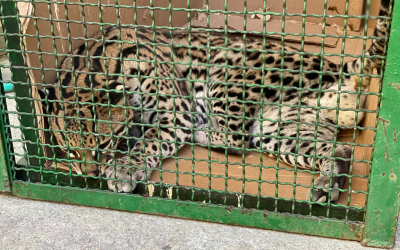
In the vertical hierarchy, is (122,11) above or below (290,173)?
above

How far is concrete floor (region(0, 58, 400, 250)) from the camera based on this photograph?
2.79 metres

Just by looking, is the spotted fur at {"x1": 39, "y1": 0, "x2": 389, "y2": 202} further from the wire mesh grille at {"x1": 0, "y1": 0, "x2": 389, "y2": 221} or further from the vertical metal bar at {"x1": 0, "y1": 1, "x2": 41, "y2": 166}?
the vertical metal bar at {"x1": 0, "y1": 1, "x2": 41, "y2": 166}

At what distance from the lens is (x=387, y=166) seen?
2.52m

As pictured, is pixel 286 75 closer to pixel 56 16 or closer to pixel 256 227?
pixel 256 227

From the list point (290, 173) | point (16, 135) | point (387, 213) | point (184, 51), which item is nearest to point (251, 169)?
point (290, 173)

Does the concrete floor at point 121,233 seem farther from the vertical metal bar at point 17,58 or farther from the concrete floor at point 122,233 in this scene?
the vertical metal bar at point 17,58

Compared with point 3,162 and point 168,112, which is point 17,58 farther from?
point 168,112

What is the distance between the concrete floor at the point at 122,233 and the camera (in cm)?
278

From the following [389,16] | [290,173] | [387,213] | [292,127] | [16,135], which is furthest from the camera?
[16,135]

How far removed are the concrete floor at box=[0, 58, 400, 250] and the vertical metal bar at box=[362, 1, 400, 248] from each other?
0.15 metres

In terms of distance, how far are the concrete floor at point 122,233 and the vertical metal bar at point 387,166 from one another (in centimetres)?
14

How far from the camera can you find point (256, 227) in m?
2.89

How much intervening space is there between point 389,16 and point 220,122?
2059 mm

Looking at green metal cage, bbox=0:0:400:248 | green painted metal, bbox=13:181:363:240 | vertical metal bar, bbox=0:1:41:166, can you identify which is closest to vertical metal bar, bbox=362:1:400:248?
green metal cage, bbox=0:0:400:248
